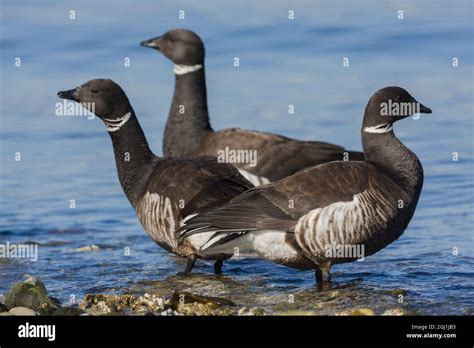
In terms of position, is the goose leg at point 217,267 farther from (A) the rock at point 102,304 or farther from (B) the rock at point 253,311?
(B) the rock at point 253,311

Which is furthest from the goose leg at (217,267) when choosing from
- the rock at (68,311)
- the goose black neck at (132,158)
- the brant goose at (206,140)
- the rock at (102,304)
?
the rock at (68,311)

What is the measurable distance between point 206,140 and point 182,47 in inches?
78.6

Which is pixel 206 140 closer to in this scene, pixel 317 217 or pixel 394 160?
pixel 394 160

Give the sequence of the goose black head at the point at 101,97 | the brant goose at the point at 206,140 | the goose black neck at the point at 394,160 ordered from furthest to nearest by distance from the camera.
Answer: the brant goose at the point at 206,140, the goose black head at the point at 101,97, the goose black neck at the point at 394,160

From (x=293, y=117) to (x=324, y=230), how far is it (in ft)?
26.2

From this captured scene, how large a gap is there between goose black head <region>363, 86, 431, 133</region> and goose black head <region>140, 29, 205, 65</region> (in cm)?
496

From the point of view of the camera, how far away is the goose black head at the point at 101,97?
39.9 ft

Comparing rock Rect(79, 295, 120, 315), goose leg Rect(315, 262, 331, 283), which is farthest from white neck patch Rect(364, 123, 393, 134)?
rock Rect(79, 295, 120, 315)

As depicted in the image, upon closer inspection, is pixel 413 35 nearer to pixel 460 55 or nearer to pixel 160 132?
pixel 460 55

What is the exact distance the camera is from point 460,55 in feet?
69.5

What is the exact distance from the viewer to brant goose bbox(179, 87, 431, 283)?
10.6 metres

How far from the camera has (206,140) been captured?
14.6 metres

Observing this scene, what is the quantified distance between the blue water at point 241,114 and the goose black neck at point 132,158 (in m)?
0.98
